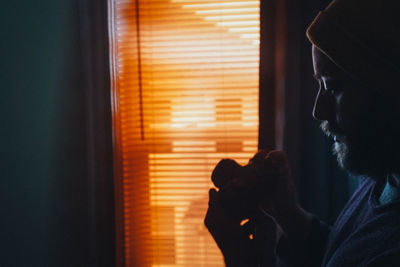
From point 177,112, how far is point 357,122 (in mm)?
860

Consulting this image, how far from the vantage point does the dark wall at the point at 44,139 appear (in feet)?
3.34

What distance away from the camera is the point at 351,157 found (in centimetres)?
59

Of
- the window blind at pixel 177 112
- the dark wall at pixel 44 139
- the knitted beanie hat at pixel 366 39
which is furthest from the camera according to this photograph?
the window blind at pixel 177 112

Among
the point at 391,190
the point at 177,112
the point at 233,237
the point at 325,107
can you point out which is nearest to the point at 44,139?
the point at 177,112

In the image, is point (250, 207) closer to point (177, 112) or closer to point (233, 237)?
point (233, 237)

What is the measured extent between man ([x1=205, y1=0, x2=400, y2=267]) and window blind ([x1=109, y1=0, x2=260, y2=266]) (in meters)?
0.56

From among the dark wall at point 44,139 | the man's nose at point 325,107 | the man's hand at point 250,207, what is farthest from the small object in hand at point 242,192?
the dark wall at point 44,139

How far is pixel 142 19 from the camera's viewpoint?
1.29 meters

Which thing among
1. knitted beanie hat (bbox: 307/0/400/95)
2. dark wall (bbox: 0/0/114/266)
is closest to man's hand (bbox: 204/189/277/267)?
knitted beanie hat (bbox: 307/0/400/95)

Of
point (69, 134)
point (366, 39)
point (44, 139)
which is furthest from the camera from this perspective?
point (69, 134)

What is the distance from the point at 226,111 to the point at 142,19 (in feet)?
2.08

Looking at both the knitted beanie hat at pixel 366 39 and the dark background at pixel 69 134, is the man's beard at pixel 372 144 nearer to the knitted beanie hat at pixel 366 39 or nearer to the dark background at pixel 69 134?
the knitted beanie hat at pixel 366 39

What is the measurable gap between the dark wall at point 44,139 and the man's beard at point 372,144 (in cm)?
105

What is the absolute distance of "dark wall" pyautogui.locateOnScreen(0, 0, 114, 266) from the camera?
1.02m
